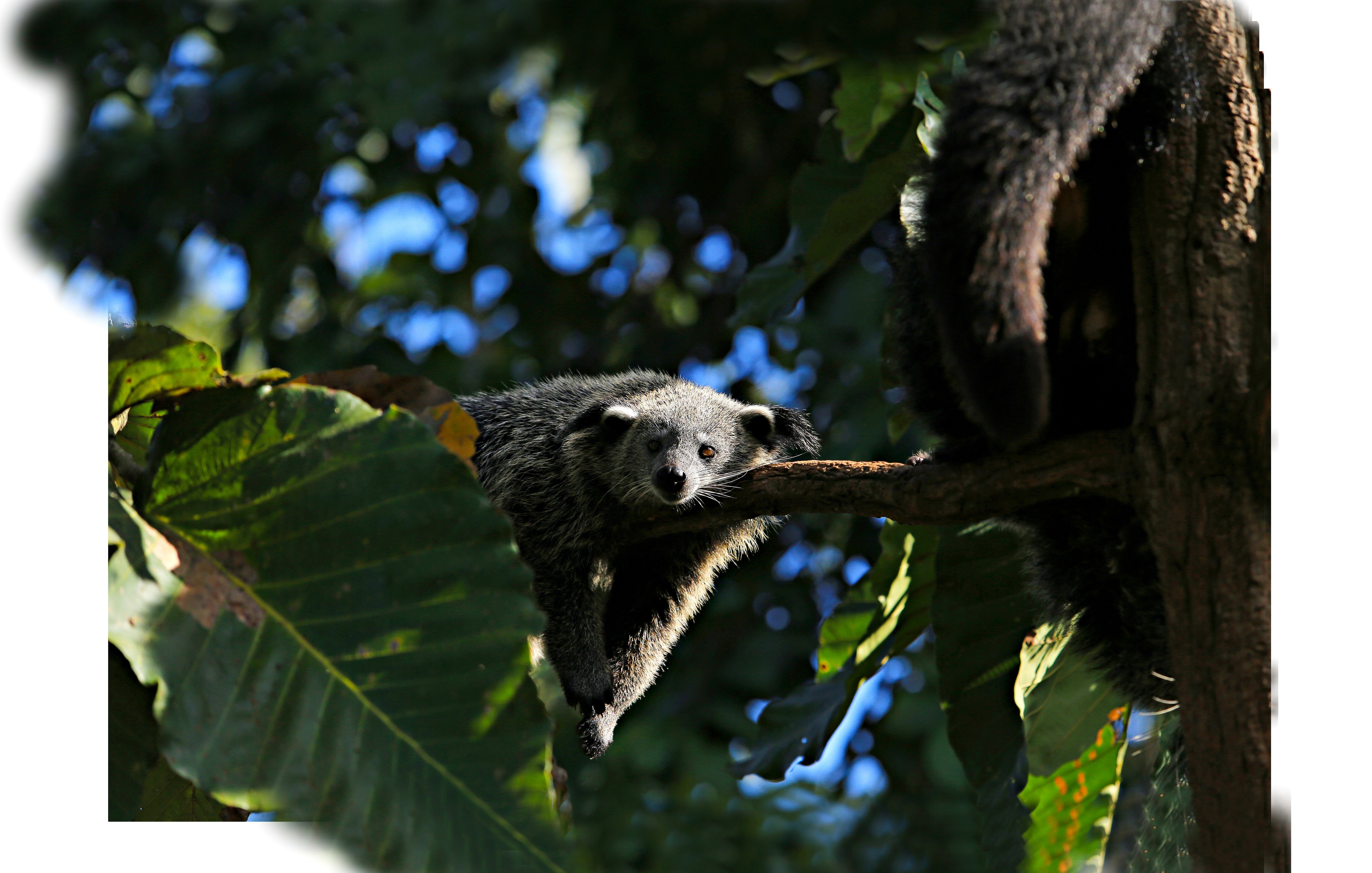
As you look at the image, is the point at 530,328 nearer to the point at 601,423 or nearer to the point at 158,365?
the point at 601,423

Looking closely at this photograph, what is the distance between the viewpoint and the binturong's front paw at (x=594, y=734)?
292 centimetres

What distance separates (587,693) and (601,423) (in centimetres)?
82

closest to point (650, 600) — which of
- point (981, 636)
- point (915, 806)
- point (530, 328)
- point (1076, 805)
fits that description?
point (981, 636)

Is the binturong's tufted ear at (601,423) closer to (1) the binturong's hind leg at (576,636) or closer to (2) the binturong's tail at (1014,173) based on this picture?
(1) the binturong's hind leg at (576,636)

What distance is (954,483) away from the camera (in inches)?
73.2

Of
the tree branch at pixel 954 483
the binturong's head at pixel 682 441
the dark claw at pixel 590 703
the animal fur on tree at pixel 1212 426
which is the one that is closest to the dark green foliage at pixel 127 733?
the tree branch at pixel 954 483

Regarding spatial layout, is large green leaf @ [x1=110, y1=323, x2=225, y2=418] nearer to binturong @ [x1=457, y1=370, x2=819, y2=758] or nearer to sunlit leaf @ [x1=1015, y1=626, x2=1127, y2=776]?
binturong @ [x1=457, y1=370, x2=819, y2=758]

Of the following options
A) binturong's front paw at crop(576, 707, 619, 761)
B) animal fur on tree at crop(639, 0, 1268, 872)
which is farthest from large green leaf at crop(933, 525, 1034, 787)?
binturong's front paw at crop(576, 707, 619, 761)

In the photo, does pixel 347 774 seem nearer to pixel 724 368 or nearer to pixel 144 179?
pixel 724 368

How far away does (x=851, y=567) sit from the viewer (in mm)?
5090

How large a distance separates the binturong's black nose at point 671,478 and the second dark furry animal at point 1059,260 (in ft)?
3.44

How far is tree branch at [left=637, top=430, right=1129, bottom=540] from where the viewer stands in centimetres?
172
